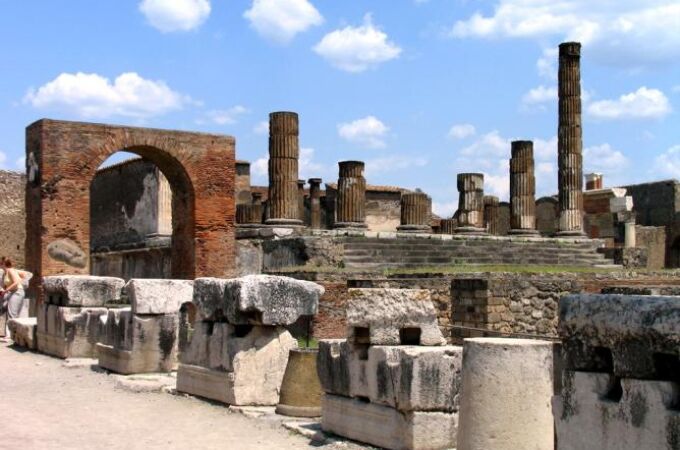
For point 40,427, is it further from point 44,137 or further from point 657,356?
point 44,137

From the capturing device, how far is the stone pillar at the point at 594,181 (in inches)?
1560

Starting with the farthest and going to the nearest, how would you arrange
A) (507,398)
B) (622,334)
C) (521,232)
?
(521,232) < (507,398) < (622,334)

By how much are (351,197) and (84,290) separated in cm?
1038

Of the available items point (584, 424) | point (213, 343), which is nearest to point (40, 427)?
point (213, 343)

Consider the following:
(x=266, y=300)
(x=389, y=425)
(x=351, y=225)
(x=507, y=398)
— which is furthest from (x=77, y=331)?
(x=351, y=225)

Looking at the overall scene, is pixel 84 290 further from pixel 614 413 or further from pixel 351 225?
pixel 351 225

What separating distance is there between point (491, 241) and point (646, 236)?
14189 millimetres

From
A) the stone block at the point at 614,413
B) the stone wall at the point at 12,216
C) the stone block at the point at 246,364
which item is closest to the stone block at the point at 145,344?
the stone block at the point at 246,364

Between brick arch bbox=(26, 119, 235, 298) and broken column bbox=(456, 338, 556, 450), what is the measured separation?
1211cm

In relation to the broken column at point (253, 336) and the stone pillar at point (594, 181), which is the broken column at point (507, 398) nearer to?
the broken column at point (253, 336)

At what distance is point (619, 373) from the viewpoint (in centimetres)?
389

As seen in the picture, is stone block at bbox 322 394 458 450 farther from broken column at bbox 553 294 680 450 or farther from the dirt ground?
broken column at bbox 553 294 680 450

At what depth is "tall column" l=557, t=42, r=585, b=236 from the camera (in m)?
24.2

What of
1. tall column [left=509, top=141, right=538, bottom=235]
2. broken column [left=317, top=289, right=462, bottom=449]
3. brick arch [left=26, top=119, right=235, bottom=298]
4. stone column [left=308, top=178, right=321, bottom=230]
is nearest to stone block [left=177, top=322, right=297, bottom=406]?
broken column [left=317, top=289, right=462, bottom=449]
